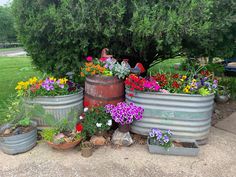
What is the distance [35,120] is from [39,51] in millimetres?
1148

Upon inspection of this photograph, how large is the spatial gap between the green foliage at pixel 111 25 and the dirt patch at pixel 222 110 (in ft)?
3.80

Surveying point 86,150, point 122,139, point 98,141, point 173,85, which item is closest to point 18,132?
point 86,150

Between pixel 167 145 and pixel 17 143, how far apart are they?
6.16 feet

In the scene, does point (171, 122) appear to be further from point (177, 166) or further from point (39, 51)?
point (39, 51)

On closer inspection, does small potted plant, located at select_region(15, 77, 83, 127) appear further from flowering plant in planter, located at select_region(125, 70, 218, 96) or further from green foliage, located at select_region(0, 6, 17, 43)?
green foliage, located at select_region(0, 6, 17, 43)

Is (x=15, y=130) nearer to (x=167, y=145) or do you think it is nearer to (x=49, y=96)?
(x=49, y=96)

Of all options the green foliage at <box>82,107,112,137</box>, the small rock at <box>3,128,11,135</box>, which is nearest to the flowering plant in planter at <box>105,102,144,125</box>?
the green foliage at <box>82,107,112,137</box>

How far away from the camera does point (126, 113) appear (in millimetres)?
2756

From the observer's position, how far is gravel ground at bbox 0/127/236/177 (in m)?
2.32

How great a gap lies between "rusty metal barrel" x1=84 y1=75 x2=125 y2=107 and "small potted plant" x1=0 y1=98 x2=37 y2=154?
2.92ft

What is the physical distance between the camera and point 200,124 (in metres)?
2.75

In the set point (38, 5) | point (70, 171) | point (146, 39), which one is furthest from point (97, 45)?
point (70, 171)

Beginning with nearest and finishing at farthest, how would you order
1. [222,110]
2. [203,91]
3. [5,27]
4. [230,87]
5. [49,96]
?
[203,91], [49,96], [222,110], [230,87], [5,27]

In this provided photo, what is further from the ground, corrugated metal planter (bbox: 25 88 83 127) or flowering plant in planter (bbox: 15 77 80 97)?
flowering plant in planter (bbox: 15 77 80 97)
